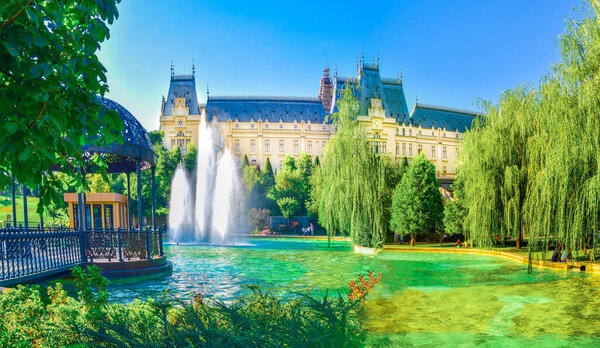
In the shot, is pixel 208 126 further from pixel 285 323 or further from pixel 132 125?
pixel 285 323

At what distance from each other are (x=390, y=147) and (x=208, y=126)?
32.3 metres

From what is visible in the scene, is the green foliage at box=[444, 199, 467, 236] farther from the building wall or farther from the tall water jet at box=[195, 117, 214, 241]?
the building wall

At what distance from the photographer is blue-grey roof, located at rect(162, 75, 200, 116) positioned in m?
75.4

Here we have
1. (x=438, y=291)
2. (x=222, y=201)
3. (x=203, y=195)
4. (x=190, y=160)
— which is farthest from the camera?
(x=190, y=160)

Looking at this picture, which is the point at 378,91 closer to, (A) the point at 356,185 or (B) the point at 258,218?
(B) the point at 258,218

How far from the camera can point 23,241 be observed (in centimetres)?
1007

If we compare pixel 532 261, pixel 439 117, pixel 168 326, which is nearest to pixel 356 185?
pixel 532 261

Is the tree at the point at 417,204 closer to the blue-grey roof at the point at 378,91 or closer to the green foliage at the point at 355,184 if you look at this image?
the green foliage at the point at 355,184

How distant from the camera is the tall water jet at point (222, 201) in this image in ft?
108

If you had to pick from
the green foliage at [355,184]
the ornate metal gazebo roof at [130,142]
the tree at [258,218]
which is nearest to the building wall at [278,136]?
the tree at [258,218]

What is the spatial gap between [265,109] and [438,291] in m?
72.0

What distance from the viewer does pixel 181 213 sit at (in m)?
37.3

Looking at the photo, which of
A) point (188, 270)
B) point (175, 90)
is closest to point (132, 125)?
point (188, 270)

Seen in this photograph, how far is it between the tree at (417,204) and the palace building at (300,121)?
43.7 metres
